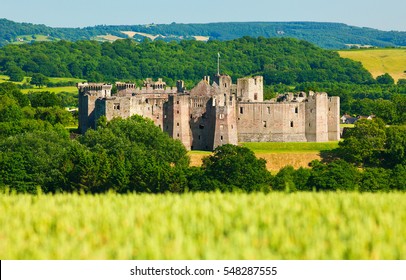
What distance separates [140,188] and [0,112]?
53.5 metres

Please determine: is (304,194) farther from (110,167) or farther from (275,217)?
(110,167)

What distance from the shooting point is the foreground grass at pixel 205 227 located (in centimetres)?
1995

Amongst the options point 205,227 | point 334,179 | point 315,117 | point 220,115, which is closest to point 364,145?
point 315,117

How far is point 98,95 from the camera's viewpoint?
322 feet

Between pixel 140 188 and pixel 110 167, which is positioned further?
pixel 110 167

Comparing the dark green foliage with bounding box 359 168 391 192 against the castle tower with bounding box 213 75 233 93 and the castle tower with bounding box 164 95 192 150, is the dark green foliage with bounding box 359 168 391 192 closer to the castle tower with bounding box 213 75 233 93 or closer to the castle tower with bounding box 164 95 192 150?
the castle tower with bounding box 164 95 192 150

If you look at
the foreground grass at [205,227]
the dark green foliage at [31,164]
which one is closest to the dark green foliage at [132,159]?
the dark green foliage at [31,164]

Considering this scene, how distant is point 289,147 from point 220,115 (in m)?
6.77

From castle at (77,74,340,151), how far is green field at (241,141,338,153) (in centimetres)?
125

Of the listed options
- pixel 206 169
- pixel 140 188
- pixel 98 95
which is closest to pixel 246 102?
pixel 98 95

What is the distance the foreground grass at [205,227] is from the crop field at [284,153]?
197 ft

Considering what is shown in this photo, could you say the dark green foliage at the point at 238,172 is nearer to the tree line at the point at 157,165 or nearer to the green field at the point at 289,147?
the tree line at the point at 157,165

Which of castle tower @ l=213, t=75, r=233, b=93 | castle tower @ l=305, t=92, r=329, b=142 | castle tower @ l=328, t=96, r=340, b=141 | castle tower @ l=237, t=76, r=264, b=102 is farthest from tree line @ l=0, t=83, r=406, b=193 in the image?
castle tower @ l=213, t=75, r=233, b=93

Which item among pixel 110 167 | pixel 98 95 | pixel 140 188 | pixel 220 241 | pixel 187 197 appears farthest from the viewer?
pixel 98 95
